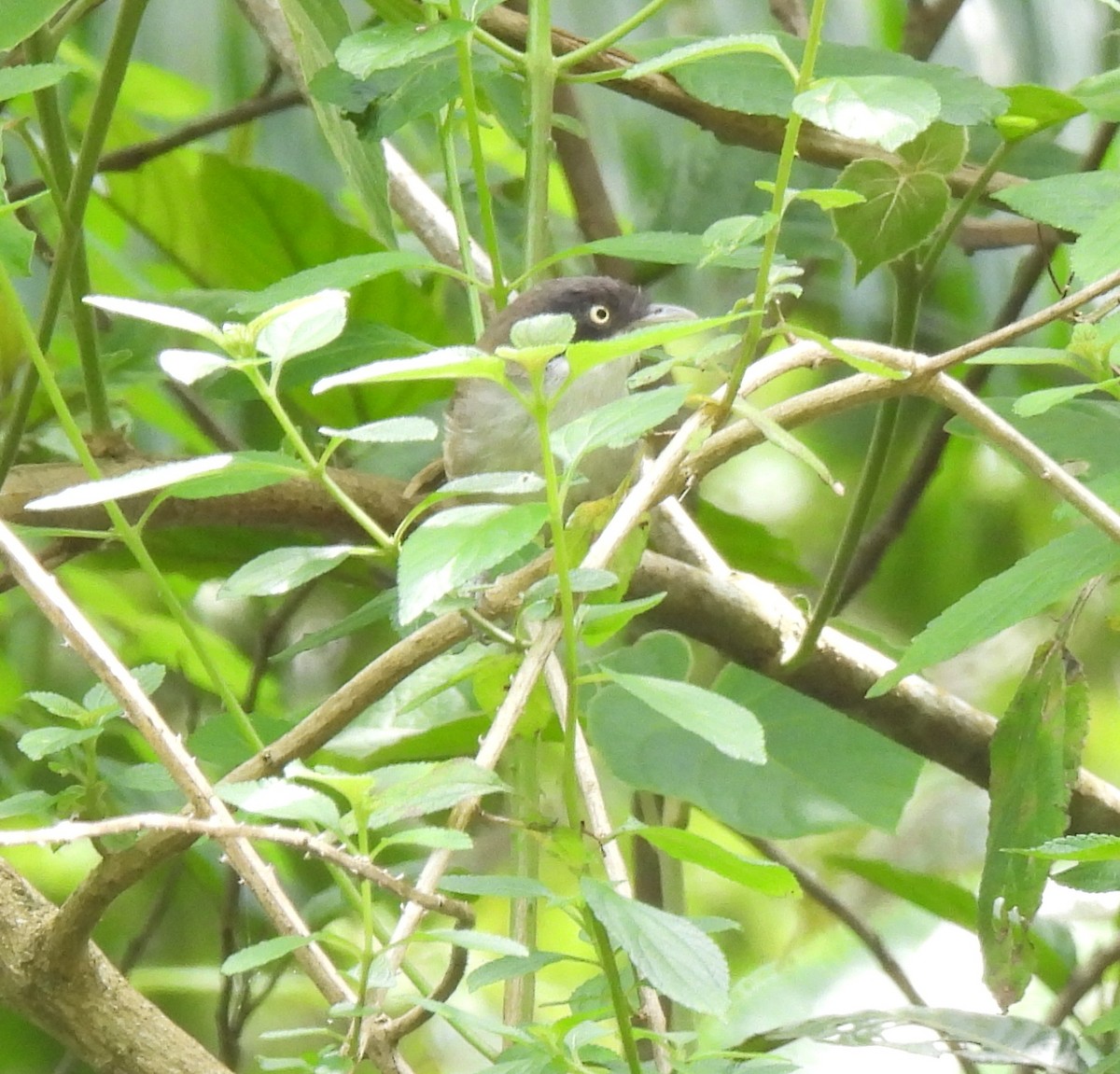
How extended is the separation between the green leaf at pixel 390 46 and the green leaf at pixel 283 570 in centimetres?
39

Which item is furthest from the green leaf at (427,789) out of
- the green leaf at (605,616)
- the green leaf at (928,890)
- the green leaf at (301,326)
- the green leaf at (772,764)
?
the green leaf at (928,890)

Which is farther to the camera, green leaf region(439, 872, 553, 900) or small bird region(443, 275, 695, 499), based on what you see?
small bird region(443, 275, 695, 499)

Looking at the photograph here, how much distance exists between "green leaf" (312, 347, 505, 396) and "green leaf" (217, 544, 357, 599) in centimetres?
21

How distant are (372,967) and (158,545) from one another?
4.64ft

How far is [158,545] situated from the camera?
212cm

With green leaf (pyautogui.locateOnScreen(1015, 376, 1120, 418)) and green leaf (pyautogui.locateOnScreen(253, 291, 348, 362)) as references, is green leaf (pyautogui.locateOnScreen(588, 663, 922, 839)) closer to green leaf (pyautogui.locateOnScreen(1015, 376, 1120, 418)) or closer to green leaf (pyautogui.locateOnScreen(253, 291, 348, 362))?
green leaf (pyautogui.locateOnScreen(1015, 376, 1120, 418))

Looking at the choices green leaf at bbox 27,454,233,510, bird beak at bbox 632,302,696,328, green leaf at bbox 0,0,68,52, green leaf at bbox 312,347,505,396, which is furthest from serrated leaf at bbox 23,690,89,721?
bird beak at bbox 632,302,696,328

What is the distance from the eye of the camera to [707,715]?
2.40ft

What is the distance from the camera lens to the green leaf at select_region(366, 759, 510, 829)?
2.42ft

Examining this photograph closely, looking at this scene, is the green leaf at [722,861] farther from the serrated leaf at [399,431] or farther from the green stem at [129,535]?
the green stem at [129,535]

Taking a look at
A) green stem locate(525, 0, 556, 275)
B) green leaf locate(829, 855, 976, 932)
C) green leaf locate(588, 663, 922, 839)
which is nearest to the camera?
green stem locate(525, 0, 556, 275)

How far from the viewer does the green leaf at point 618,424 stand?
0.76m

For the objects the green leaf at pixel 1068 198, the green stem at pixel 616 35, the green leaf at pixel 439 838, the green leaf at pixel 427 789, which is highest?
the green stem at pixel 616 35

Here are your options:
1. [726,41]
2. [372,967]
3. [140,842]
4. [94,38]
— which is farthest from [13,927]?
[94,38]
